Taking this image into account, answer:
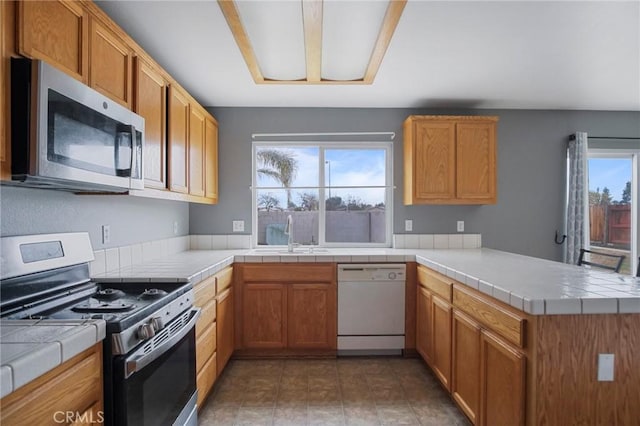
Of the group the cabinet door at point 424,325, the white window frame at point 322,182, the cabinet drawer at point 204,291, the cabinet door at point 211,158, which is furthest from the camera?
the white window frame at point 322,182

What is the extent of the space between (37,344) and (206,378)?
137 cm

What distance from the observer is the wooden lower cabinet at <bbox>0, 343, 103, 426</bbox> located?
0.77 metres

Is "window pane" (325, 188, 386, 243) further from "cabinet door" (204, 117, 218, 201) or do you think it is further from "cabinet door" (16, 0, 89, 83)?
"cabinet door" (16, 0, 89, 83)

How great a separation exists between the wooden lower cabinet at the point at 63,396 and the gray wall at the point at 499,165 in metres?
→ 2.34

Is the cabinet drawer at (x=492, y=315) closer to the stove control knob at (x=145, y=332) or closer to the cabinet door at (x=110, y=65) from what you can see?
the stove control knob at (x=145, y=332)

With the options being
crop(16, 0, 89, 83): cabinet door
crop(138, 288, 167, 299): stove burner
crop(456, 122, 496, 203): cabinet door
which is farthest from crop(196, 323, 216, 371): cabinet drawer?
crop(456, 122, 496, 203): cabinet door

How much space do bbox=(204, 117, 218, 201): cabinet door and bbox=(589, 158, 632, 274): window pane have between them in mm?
3883

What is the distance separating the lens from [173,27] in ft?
6.23

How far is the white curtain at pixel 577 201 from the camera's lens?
3.26 meters

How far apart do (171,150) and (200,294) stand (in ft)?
3.19

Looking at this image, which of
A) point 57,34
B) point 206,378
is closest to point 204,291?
point 206,378

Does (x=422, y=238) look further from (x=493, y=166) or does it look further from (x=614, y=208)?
(x=614, y=208)

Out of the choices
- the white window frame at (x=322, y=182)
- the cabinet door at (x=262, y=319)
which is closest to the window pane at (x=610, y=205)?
the white window frame at (x=322, y=182)

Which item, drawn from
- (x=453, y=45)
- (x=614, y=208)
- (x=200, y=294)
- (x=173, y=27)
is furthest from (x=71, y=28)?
(x=614, y=208)
